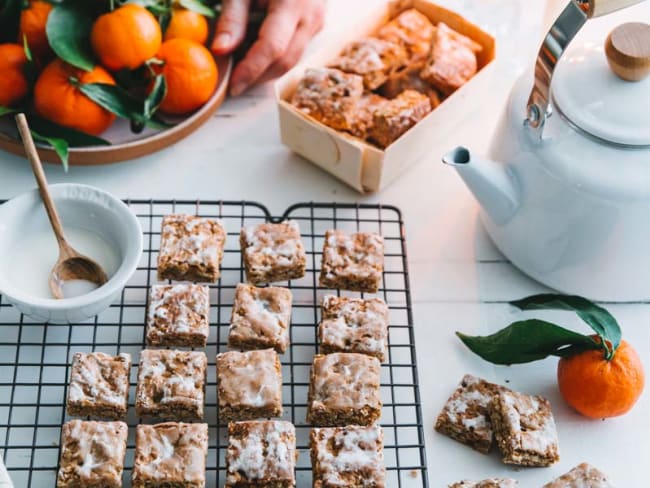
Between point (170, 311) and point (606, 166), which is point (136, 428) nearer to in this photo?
point (170, 311)

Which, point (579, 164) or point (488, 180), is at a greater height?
point (579, 164)

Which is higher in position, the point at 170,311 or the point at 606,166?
the point at 606,166

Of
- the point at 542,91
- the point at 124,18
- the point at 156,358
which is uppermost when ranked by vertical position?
the point at 542,91

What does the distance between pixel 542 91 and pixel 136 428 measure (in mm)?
986

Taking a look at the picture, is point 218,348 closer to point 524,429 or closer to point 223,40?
point 524,429

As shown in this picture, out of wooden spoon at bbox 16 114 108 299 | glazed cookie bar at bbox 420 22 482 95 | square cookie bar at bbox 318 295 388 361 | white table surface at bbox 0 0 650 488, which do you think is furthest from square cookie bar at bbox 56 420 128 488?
glazed cookie bar at bbox 420 22 482 95

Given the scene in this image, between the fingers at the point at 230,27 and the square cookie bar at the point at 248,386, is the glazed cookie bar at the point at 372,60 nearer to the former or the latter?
the fingers at the point at 230,27

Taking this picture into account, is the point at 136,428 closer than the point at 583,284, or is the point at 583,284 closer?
the point at 136,428

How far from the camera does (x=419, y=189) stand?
A: 219 cm

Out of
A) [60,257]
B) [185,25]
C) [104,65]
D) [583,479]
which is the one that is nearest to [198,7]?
[185,25]

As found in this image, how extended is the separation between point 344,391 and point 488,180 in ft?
1.72

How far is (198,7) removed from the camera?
2.25 m

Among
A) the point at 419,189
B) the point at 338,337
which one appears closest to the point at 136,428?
the point at 338,337

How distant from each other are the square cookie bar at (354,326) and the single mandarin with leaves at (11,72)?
878 millimetres
